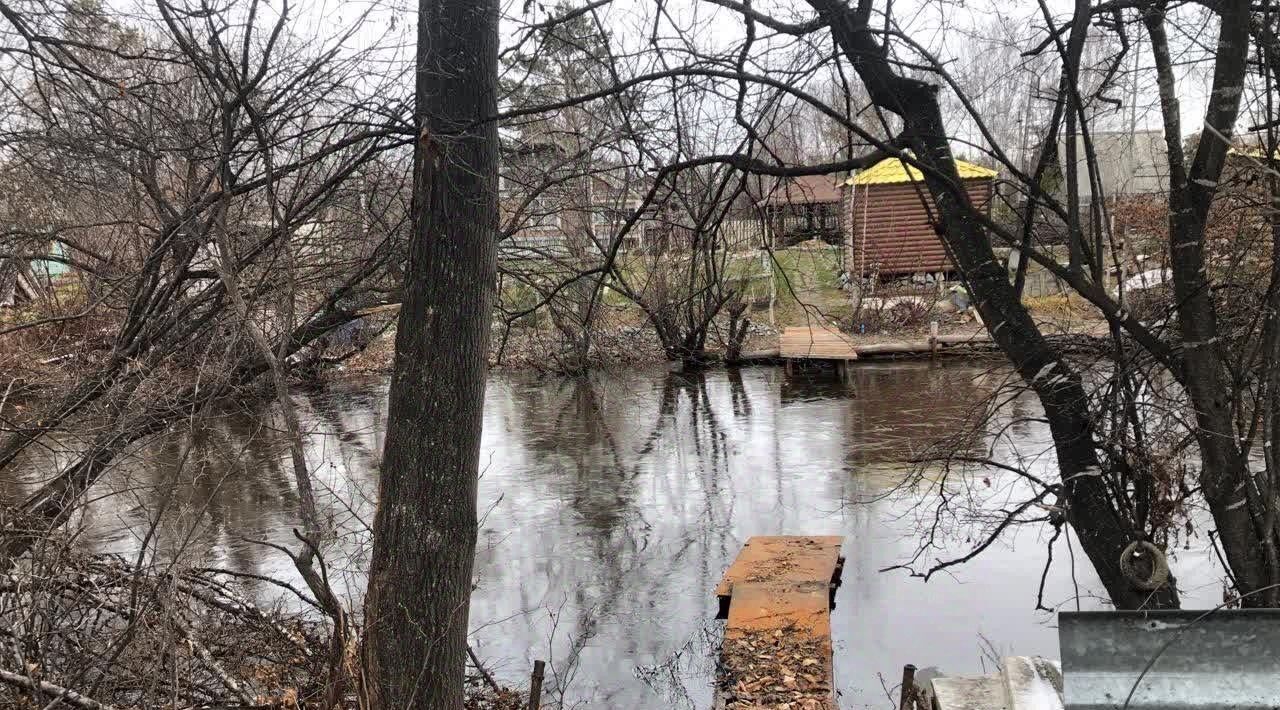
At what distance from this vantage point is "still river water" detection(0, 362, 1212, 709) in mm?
8336

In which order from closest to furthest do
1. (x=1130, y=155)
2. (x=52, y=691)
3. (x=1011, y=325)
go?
1. (x=52, y=691)
2. (x=1011, y=325)
3. (x=1130, y=155)

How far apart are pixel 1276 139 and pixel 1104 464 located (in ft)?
5.85

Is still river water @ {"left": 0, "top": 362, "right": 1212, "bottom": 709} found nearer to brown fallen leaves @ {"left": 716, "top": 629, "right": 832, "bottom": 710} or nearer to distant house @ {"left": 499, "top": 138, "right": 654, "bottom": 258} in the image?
brown fallen leaves @ {"left": 716, "top": 629, "right": 832, "bottom": 710}

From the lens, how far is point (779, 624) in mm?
8078

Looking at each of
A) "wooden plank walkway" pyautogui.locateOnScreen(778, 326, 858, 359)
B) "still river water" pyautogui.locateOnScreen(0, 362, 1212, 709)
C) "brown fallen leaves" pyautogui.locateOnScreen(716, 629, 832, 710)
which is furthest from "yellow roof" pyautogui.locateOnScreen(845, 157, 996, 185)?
"brown fallen leaves" pyautogui.locateOnScreen(716, 629, 832, 710)

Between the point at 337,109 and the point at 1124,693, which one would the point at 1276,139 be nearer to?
the point at 1124,693

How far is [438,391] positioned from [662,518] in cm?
749

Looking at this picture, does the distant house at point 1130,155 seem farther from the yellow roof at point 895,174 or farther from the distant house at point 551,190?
the yellow roof at point 895,174

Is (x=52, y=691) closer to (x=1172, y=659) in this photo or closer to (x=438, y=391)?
(x=438, y=391)

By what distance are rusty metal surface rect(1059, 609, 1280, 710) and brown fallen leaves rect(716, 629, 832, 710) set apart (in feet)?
13.7

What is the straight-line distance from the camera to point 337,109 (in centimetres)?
625

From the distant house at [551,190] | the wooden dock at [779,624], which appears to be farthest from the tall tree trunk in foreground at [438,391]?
the wooden dock at [779,624]

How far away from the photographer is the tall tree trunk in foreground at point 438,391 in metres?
4.98

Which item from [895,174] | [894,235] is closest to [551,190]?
[895,174]
